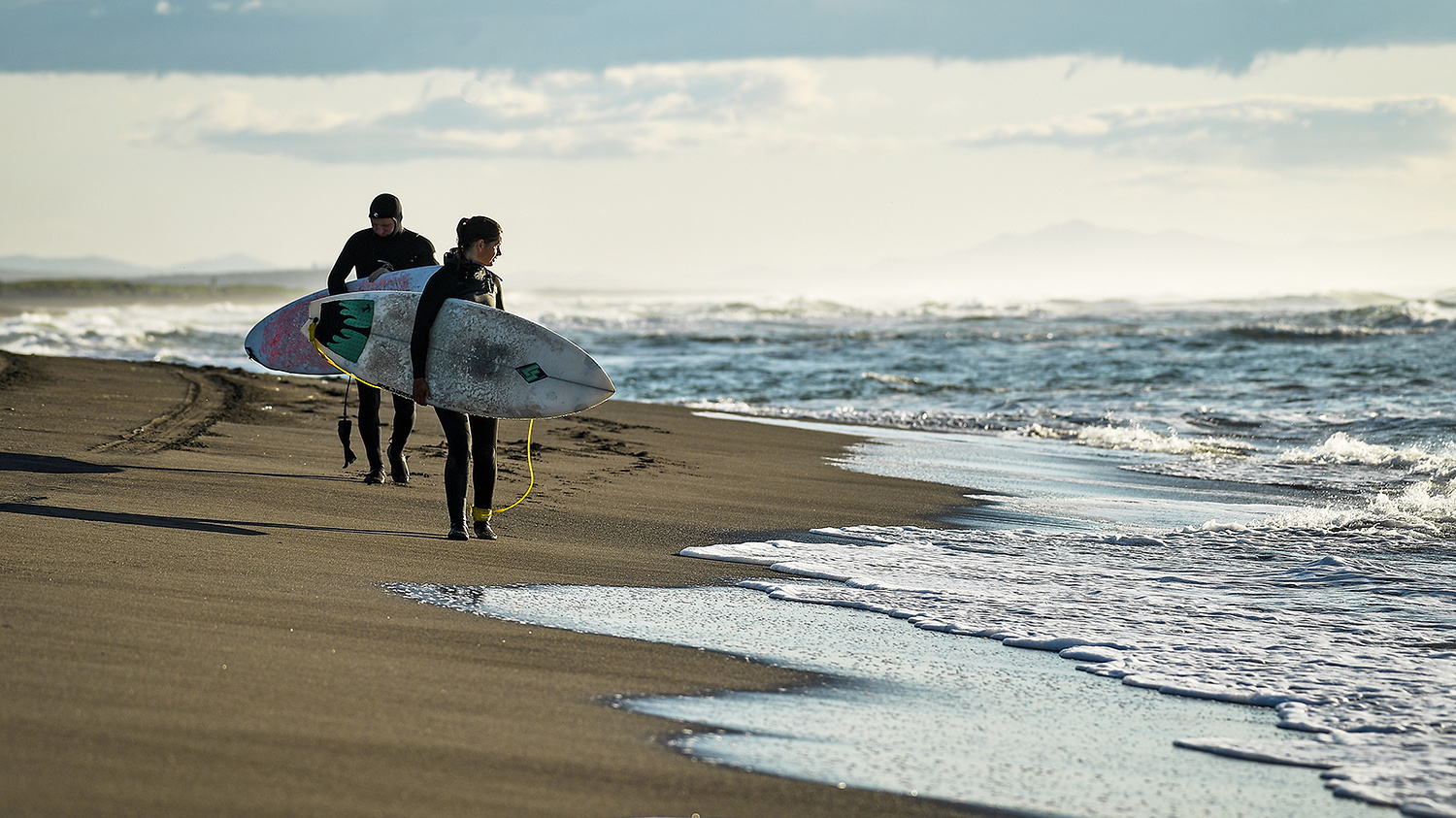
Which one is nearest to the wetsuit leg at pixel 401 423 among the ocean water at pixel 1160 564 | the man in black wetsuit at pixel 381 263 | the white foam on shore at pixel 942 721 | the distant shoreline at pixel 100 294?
the man in black wetsuit at pixel 381 263

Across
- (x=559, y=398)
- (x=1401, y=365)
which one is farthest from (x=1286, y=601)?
(x=1401, y=365)

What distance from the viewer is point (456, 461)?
5309 millimetres

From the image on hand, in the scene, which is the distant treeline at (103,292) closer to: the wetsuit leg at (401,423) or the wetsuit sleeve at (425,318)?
the wetsuit leg at (401,423)

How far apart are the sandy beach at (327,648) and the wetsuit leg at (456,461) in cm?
19

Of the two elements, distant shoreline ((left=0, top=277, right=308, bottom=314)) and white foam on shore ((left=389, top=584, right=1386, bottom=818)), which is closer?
white foam on shore ((left=389, top=584, right=1386, bottom=818))

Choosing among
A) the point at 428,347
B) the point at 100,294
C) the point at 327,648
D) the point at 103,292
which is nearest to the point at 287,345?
the point at 428,347

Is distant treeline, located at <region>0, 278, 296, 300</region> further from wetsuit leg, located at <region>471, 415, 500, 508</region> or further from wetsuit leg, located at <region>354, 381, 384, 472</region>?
wetsuit leg, located at <region>471, 415, 500, 508</region>

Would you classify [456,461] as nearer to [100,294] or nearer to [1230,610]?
[1230,610]

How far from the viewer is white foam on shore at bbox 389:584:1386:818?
8.74 ft

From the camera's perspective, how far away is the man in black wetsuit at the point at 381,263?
21.4ft

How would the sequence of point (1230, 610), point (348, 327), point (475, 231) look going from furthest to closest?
point (348, 327) → point (475, 231) → point (1230, 610)

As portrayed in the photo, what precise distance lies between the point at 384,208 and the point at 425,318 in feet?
4.83

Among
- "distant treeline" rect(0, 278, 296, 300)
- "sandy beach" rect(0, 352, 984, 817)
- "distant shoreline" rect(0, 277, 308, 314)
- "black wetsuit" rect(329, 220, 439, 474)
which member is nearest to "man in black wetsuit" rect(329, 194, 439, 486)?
"black wetsuit" rect(329, 220, 439, 474)

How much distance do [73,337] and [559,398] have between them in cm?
1985
